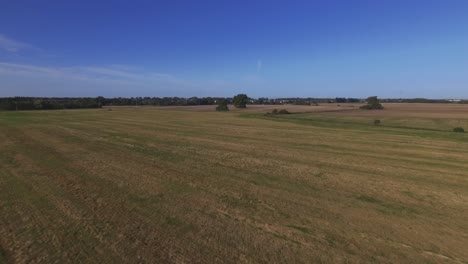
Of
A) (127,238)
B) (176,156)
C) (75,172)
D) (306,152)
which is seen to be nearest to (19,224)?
(127,238)

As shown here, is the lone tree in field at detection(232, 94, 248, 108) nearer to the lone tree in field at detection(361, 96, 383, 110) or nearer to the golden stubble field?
the lone tree in field at detection(361, 96, 383, 110)

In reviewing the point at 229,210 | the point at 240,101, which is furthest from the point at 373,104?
the point at 229,210

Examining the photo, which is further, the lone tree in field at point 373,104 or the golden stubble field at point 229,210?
the lone tree in field at point 373,104

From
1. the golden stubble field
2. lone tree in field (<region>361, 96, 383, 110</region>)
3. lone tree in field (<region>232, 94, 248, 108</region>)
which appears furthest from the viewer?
lone tree in field (<region>232, 94, 248, 108</region>)

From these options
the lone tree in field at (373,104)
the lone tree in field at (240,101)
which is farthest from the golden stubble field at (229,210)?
the lone tree in field at (240,101)

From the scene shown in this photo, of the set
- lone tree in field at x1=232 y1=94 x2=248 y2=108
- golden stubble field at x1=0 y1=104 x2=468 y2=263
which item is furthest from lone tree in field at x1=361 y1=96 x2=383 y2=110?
golden stubble field at x1=0 y1=104 x2=468 y2=263

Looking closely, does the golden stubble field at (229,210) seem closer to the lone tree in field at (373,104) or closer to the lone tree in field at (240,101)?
the lone tree in field at (373,104)

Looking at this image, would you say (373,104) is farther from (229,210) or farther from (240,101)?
(229,210)

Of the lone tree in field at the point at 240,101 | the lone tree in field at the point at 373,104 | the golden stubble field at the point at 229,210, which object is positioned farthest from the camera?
the lone tree in field at the point at 240,101

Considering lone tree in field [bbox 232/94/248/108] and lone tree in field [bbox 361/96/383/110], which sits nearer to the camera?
lone tree in field [bbox 361/96/383/110]

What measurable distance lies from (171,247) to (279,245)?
193 centimetres

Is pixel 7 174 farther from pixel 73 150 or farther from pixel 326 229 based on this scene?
pixel 326 229

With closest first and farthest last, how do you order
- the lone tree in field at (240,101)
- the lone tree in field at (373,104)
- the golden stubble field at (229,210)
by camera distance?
the golden stubble field at (229,210) → the lone tree in field at (373,104) → the lone tree in field at (240,101)

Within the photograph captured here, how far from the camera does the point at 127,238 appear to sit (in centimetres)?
585
